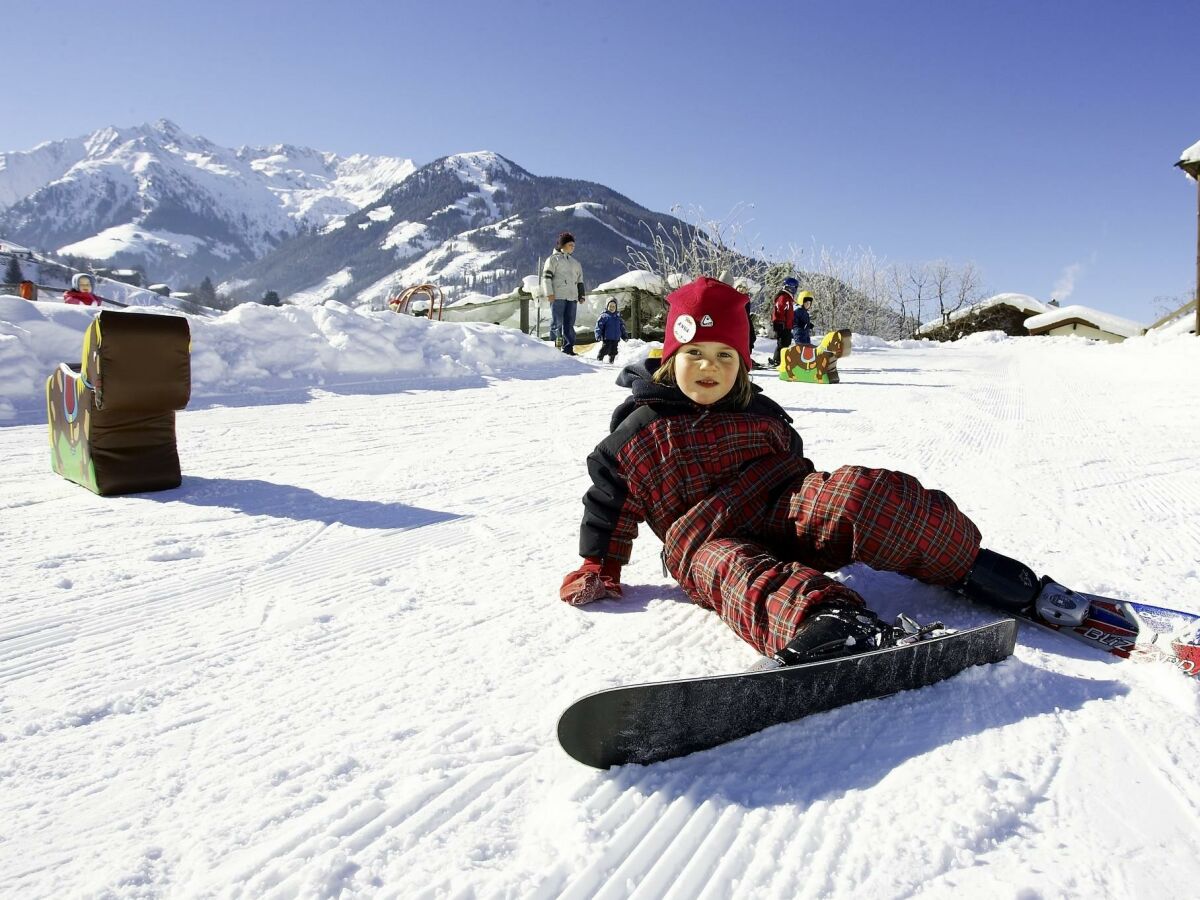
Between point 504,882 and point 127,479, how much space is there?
3117 mm

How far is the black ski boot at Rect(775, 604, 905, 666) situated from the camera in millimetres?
1351

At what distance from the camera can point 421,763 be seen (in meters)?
1.24

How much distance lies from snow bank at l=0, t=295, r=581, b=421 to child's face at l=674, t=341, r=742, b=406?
530cm

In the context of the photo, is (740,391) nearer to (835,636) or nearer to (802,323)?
(835,636)

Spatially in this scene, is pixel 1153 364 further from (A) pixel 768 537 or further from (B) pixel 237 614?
(B) pixel 237 614

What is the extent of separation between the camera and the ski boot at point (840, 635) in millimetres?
1351

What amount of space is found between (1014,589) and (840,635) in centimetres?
66

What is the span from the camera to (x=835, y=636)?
1359 millimetres

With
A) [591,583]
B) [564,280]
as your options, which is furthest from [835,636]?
[564,280]

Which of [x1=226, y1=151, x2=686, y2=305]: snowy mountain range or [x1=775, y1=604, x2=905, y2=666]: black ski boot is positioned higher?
[x1=226, y1=151, x2=686, y2=305]: snowy mountain range

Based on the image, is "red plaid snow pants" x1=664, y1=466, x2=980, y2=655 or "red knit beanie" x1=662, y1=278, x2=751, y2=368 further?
"red knit beanie" x1=662, y1=278, x2=751, y2=368

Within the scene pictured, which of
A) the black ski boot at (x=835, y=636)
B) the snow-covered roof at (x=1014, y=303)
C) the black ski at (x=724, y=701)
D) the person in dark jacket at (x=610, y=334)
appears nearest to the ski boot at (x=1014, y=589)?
the black ski at (x=724, y=701)

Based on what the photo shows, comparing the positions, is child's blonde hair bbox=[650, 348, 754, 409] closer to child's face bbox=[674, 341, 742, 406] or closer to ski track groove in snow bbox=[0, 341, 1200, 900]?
child's face bbox=[674, 341, 742, 406]

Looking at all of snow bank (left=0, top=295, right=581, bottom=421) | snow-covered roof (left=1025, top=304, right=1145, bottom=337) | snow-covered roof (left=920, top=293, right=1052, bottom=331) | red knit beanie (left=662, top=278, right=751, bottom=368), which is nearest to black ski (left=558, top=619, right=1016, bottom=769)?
red knit beanie (left=662, top=278, right=751, bottom=368)
